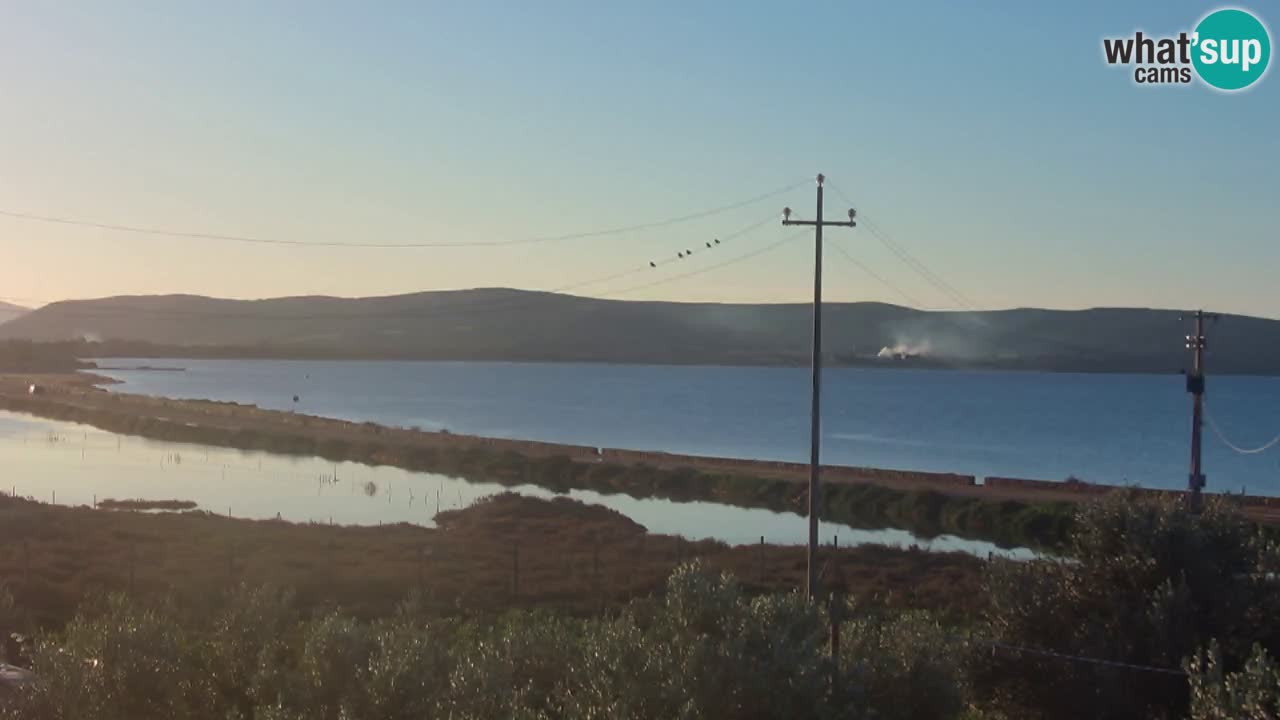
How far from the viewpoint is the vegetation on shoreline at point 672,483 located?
54.1 meters

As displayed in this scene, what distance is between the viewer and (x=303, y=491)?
65.6 metres

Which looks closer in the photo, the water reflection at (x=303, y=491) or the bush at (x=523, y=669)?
the bush at (x=523, y=669)

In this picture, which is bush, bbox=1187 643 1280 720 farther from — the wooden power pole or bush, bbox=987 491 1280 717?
the wooden power pole

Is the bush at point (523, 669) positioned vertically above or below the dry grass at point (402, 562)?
above

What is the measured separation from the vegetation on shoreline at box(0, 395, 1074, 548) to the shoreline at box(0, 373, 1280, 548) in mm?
76

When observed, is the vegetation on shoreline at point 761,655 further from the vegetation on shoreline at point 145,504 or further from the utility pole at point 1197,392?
the vegetation on shoreline at point 145,504

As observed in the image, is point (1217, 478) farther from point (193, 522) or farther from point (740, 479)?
point (193, 522)

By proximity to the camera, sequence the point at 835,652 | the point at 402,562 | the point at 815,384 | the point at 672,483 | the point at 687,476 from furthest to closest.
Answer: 1. the point at 687,476
2. the point at 672,483
3. the point at 402,562
4. the point at 815,384
5. the point at 835,652

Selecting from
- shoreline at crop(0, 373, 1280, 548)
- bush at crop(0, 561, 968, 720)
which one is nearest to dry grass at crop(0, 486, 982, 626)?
shoreline at crop(0, 373, 1280, 548)

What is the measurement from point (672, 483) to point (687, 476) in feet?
3.29

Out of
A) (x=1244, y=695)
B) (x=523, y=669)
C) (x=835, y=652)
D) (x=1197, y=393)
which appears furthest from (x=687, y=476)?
(x=1244, y=695)

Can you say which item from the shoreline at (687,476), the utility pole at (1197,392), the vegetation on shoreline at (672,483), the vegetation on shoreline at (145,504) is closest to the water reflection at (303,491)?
the vegetation on shoreline at (145,504)

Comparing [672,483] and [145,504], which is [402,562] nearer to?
[145,504]

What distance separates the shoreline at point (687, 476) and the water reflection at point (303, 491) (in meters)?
2.32
